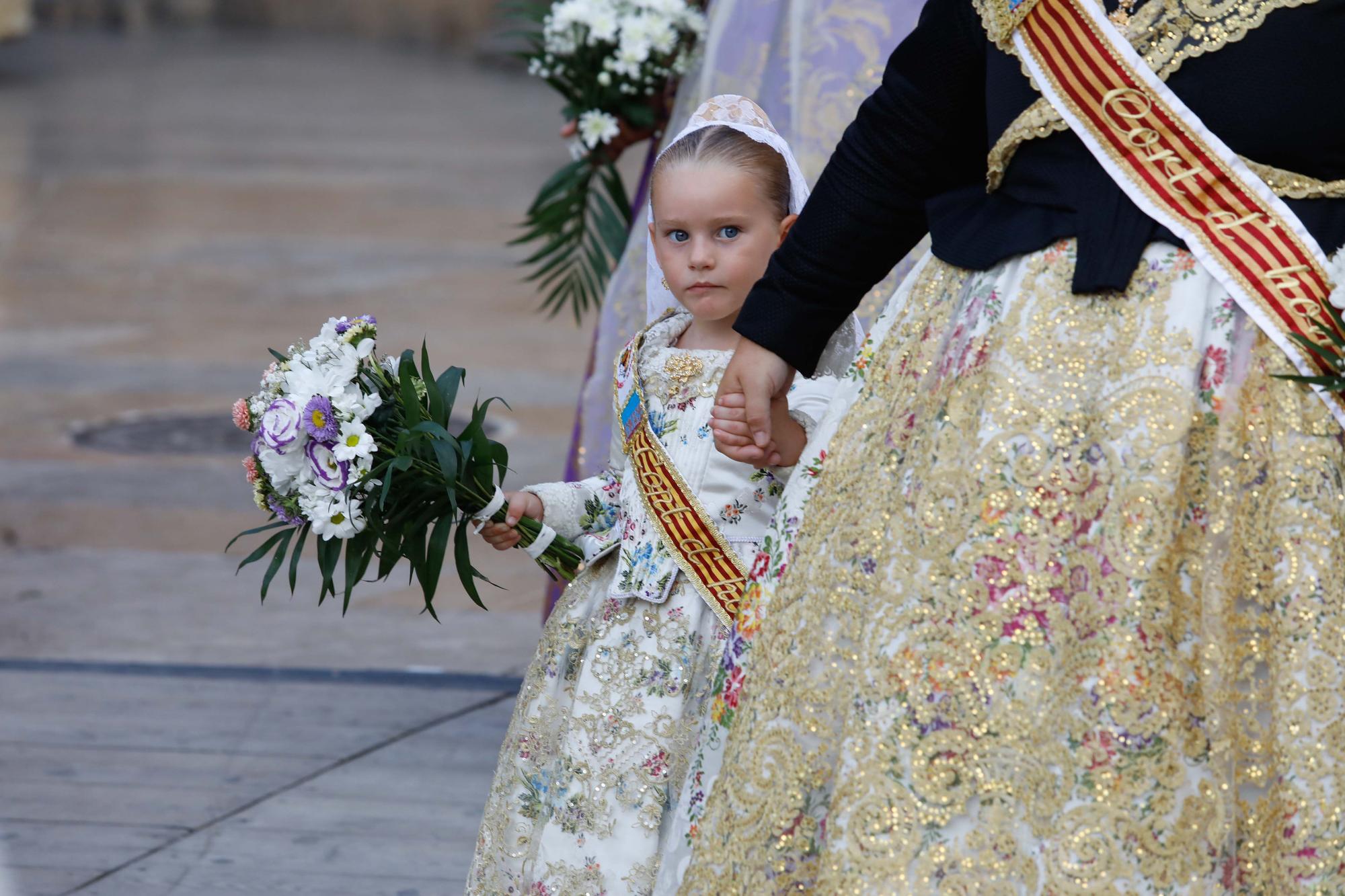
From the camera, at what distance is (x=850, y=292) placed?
196 centimetres

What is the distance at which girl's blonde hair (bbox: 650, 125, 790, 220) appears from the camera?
259 cm

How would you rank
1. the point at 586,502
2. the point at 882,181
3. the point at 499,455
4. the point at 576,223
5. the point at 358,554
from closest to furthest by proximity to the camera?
the point at 882,181 → the point at 358,554 → the point at 499,455 → the point at 586,502 → the point at 576,223

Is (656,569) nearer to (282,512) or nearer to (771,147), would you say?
(282,512)

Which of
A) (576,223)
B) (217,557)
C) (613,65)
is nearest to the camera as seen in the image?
(613,65)

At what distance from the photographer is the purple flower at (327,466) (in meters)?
2.39

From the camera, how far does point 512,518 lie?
2.62 metres

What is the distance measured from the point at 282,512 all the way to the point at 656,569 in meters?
0.51

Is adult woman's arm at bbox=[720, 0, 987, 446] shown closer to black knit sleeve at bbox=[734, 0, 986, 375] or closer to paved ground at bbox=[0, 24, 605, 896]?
black knit sleeve at bbox=[734, 0, 986, 375]

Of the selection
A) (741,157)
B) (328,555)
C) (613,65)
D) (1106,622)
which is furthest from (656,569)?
(613,65)

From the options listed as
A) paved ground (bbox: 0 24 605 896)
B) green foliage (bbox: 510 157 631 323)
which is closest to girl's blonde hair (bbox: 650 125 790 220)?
paved ground (bbox: 0 24 605 896)

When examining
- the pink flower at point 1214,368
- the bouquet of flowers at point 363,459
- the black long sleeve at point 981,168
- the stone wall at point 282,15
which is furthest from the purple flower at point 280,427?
the stone wall at point 282,15

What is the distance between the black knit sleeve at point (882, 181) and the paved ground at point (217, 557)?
1.68 meters

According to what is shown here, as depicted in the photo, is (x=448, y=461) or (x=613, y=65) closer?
(x=448, y=461)

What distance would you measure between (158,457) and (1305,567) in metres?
5.89
